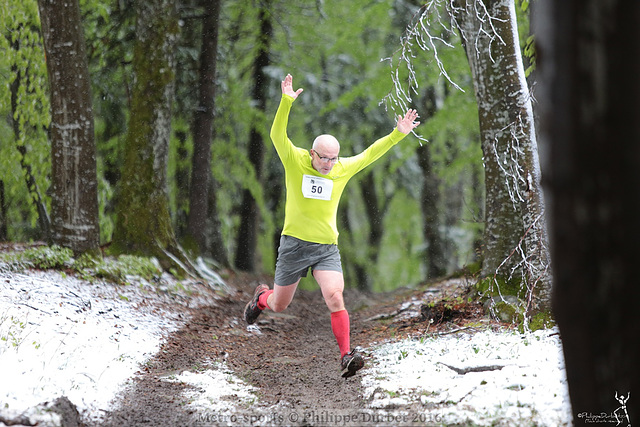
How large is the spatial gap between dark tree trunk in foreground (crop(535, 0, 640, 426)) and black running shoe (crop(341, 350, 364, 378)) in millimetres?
2821

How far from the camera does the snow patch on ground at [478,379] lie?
3.84 m

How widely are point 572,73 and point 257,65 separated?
1416cm

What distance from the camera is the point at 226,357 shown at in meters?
6.39

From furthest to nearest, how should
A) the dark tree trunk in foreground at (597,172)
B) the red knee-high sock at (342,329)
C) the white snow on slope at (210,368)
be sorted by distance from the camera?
the red knee-high sock at (342,329) → the white snow on slope at (210,368) → the dark tree trunk in foreground at (597,172)

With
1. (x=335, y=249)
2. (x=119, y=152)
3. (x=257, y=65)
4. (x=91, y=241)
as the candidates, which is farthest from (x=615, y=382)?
(x=257, y=65)

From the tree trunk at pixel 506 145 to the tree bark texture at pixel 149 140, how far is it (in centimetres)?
515

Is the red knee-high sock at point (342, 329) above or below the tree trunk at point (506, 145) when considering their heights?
below

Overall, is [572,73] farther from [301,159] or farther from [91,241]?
[91,241]

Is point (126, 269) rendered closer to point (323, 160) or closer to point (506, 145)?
point (323, 160)

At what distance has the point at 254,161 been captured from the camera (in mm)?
16078

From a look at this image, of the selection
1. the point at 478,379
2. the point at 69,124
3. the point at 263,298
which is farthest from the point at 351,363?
the point at 69,124

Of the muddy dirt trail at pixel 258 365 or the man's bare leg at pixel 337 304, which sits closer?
the muddy dirt trail at pixel 258 365

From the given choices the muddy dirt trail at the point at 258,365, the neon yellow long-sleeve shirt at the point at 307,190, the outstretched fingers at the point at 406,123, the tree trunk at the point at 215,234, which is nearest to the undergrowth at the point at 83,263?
the muddy dirt trail at the point at 258,365

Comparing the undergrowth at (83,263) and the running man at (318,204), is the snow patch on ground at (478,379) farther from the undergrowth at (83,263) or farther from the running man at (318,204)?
the undergrowth at (83,263)
